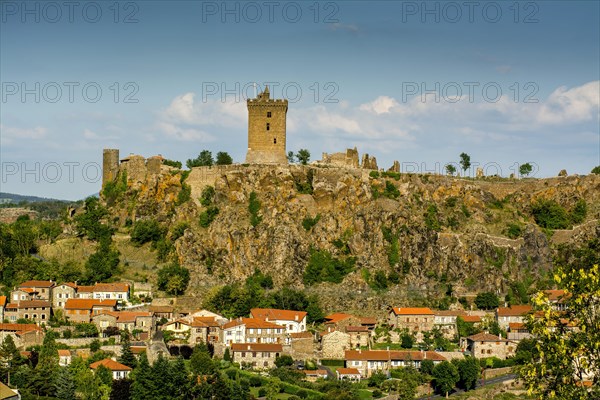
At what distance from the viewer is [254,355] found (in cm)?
6000

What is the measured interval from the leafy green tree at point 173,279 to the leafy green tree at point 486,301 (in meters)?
21.7

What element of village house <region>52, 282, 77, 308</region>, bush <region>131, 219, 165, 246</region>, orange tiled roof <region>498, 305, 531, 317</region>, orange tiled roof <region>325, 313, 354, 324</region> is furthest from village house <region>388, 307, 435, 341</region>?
village house <region>52, 282, 77, 308</region>

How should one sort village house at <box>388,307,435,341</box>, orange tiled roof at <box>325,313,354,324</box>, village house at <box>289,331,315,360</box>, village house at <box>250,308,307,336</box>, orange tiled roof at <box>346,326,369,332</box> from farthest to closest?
village house at <box>388,307,435,341</box> < orange tiled roof at <box>325,313,354,324</box> < village house at <box>250,308,307,336</box> < orange tiled roof at <box>346,326,369,332</box> < village house at <box>289,331,315,360</box>

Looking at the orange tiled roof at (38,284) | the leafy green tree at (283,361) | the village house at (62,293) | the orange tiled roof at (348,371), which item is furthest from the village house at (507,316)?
the orange tiled roof at (38,284)

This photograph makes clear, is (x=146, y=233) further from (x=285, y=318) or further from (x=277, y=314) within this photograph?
(x=285, y=318)

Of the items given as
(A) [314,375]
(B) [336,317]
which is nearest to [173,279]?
(B) [336,317]

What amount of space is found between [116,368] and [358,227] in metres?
27.3

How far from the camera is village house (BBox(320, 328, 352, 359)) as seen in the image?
204ft

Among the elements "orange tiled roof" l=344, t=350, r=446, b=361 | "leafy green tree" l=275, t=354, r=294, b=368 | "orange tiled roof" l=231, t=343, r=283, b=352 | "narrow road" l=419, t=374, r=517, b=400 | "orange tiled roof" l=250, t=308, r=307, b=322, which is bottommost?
"narrow road" l=419, t=374, r=517, b=400

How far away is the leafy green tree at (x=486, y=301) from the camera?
2761 inches

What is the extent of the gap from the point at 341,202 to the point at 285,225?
5523mm

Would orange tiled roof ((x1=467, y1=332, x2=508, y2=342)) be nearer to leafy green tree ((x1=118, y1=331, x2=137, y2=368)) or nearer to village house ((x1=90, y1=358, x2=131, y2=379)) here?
leafy green tree ((x1=118, y1=331, x2=137, y2=368))

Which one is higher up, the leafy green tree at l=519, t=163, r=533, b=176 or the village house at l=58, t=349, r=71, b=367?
the leafy green tree at l=519, t=163, r=533, b=176

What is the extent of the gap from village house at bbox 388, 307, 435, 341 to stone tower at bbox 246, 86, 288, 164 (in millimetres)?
18903
